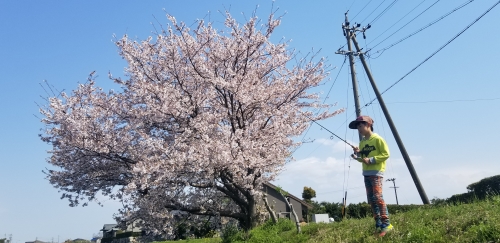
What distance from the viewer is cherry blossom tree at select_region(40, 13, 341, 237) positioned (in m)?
12.0

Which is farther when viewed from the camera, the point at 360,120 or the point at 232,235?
the point at 232,235

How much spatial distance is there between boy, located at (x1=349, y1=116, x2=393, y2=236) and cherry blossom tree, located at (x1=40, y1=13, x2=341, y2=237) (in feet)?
17.8

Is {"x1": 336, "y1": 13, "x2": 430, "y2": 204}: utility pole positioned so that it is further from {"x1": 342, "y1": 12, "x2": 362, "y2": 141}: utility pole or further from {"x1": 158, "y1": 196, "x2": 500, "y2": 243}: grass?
{"x1": 158, "y1": 196, "x2": 500, "y2": 243}: grass

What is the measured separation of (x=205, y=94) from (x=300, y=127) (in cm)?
351

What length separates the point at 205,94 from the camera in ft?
42.3

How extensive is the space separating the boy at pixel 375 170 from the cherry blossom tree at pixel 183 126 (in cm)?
542

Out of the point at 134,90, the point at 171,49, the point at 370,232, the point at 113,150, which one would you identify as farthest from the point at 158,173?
the point at 370,232

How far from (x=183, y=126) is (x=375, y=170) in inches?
293

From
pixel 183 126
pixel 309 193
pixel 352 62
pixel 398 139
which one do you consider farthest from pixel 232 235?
pixel 309 193

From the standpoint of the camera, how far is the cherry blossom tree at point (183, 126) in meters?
12.0

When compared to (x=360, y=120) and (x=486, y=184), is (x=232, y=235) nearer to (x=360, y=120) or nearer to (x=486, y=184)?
(x=360, y=120)

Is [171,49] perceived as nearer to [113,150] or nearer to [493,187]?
[113,150]

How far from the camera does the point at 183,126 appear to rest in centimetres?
1278

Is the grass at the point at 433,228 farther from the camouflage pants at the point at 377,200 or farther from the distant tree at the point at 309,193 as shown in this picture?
the distant tree at the point at 309,193
